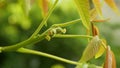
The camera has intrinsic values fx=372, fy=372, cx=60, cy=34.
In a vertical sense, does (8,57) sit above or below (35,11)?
below

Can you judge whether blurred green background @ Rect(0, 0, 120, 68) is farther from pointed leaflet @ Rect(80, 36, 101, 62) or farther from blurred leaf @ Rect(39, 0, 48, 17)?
pointed leaflet @ Rect(80, 36, 101, 62)

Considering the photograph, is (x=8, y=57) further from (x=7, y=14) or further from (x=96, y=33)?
(x=96, y=33)

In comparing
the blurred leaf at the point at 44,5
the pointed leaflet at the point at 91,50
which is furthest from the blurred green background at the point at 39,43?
the pointed leaflet at the point at 91,50

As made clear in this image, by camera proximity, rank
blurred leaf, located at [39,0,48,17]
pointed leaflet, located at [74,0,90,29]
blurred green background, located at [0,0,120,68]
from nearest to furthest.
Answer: pointed leaflet, located at [74,0,90,29] → blurred leaf, located at [39,0,48,17] → blurred green background, located at [0,0,120,68]

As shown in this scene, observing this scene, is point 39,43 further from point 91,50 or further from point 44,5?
point 91,50

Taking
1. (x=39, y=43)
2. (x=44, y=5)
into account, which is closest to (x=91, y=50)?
(x=44, y=5)

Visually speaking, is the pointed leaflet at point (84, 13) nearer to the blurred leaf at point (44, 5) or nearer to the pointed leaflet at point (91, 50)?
the pointed leaflet at point (91, 50)

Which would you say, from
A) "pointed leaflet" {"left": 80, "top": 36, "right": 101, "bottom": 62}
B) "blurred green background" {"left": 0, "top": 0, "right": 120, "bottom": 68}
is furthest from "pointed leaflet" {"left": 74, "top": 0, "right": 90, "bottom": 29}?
"blurred green background" {"left": 0, "top": 0, "right": 120, "bottom": 68}

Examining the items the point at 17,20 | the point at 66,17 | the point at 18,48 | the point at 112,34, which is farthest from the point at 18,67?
the point at 18,48
